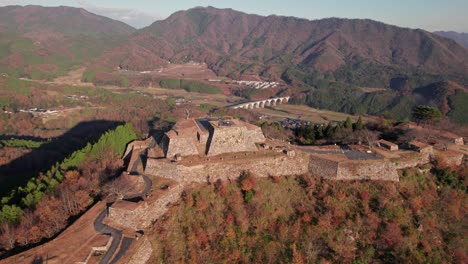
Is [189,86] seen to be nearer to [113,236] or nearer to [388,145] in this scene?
[388,145]

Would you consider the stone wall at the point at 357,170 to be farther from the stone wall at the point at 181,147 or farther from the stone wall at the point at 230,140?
the stone wall at the point at 181,147

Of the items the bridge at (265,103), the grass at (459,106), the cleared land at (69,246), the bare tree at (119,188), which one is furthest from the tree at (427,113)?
the bridge at (265,103)

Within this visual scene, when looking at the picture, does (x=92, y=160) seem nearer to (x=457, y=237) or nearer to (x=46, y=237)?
(x=46, y=237)

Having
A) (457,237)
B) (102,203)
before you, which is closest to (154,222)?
(102,203)

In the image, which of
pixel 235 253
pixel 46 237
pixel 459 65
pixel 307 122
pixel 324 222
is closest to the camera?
pixel 46 237

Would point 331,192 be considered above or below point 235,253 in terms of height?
above
